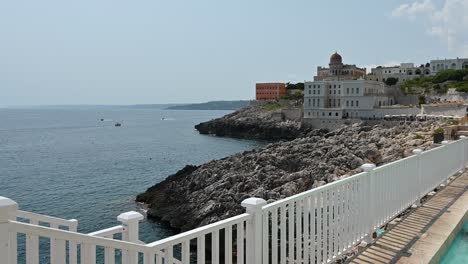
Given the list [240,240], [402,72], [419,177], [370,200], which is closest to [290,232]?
[240,240]

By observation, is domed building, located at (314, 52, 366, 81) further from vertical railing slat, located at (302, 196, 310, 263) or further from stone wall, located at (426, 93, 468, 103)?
vertical railing slat, located at (302, 196, 310, 263)

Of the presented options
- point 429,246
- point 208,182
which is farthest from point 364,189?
point 208,182

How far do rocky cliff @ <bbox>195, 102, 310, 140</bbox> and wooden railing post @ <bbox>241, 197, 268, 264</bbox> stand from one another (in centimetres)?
6494

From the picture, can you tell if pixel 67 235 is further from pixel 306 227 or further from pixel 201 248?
pixel 306 227

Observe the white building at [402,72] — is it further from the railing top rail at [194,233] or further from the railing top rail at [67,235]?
the railing top rail at [67,235]

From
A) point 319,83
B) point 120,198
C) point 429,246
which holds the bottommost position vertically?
point 120,198

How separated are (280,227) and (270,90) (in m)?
117

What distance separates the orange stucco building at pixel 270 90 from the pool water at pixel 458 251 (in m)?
110

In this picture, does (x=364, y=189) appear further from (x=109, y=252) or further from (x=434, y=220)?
(x=109, y=252)

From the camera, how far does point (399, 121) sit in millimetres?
54594

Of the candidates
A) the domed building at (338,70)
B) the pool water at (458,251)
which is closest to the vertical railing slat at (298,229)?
the pool water at (458,251)

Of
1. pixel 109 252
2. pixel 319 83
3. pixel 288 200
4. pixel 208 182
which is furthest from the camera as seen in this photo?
pixel 319 83

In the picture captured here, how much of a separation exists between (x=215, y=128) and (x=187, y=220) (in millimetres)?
65342

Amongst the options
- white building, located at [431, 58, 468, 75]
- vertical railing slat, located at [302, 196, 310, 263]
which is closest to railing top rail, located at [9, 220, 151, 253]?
vertical railing slat, located at [302, 196, 310, 263]
